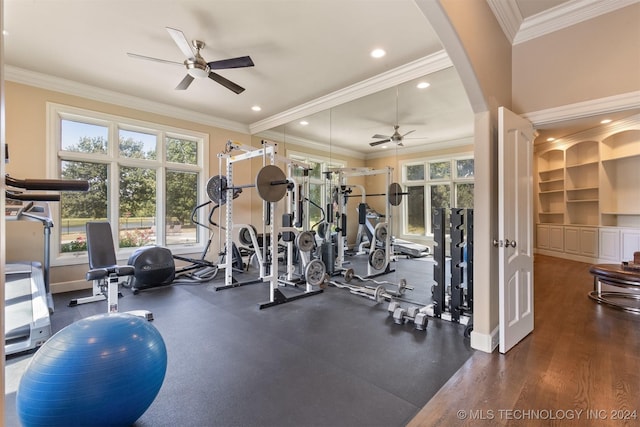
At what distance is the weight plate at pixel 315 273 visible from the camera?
169 inches

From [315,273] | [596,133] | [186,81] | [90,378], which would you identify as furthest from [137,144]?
[596,133]

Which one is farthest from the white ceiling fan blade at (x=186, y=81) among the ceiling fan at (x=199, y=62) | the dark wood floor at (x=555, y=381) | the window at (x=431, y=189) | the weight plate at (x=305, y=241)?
the dark wood floor at (x=555, y=381)

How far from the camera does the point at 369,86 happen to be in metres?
4.41

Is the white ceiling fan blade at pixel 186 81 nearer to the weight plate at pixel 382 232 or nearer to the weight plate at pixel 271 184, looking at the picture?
the weight plate at pixel 271 184

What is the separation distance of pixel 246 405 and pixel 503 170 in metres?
2.68

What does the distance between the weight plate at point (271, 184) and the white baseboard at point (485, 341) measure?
2.67m

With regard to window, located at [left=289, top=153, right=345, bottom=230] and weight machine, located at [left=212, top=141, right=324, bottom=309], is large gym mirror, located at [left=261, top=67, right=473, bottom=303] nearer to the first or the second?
window, located at [left=289, top=153, right=345, bottom=230]

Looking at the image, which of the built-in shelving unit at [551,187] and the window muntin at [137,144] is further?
the built-in shelving unit at [551,187]

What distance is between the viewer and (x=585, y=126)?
20.5ft

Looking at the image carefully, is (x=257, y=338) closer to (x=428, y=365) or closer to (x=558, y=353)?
(x=428, y=365)

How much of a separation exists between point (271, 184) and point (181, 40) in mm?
1785

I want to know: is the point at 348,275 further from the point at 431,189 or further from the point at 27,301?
the point at 27,301

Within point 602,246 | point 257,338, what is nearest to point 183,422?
point 257,338

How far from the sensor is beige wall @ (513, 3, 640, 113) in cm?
242
